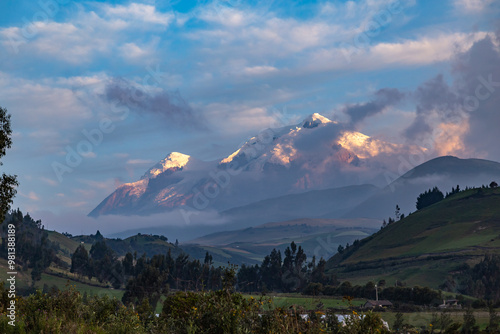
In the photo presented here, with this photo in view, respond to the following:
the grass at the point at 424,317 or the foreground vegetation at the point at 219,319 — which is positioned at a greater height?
the foreground vegetation at the point at 219,319

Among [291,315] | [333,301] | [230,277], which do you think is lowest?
[333,301]

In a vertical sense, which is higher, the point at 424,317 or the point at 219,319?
the point at 219,319

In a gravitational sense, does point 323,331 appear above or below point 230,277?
below

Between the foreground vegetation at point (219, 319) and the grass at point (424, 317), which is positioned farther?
the grass at point (424, 317)

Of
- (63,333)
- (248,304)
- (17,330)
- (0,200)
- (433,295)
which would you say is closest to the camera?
(63,333)

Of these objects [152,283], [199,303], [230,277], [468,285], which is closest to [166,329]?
[199,303]

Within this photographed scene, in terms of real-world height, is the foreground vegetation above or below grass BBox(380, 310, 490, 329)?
above

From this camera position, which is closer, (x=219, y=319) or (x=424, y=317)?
(x=219, y=319)

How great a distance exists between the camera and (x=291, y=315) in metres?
20.5

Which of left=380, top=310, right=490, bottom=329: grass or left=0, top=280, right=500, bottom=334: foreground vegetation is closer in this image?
left=0, top=280, right=500, bottom=334: foreground vegetation

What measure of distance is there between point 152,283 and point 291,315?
482 ft

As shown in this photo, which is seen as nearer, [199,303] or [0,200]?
[199,303]

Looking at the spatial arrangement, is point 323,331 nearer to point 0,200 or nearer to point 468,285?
point 0,200

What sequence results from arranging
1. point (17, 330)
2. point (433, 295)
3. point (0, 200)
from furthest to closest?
point (433, 295) → point (0, 200) → point (17, 330)
